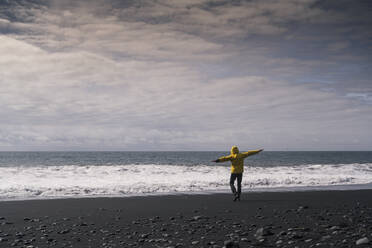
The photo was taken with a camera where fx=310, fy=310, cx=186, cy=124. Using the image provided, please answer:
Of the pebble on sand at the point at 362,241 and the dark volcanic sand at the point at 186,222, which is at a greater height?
the pebble on sand at the point at 362,241

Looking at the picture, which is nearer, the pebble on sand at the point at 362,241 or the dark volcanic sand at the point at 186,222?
the pebble on sand at the point at 362,241

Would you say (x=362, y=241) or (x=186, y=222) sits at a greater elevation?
(x=362, y=241)

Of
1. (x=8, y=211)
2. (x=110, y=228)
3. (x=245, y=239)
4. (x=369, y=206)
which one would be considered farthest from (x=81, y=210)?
(x=369, y=206)

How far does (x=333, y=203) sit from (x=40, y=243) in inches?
390

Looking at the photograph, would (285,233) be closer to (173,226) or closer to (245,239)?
(245,239)

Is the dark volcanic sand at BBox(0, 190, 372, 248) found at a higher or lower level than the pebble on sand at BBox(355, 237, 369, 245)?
lower

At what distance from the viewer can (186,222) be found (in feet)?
26.7

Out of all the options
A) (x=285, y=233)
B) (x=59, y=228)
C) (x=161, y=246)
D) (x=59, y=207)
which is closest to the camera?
(x=161, y=246)

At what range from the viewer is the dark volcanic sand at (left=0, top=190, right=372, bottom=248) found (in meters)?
6.26

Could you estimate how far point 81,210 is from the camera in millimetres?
10078

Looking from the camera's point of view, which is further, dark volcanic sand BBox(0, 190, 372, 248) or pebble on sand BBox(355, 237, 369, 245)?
dark volcanic sand BBox(0, 190, 372, 248)

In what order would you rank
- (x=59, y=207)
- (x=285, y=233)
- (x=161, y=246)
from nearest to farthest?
(x=161, y=246), (x=285, y=233), (x=59, y=207)

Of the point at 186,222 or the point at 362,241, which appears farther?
the point at 186,222

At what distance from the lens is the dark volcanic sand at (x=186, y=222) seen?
20.5ft
